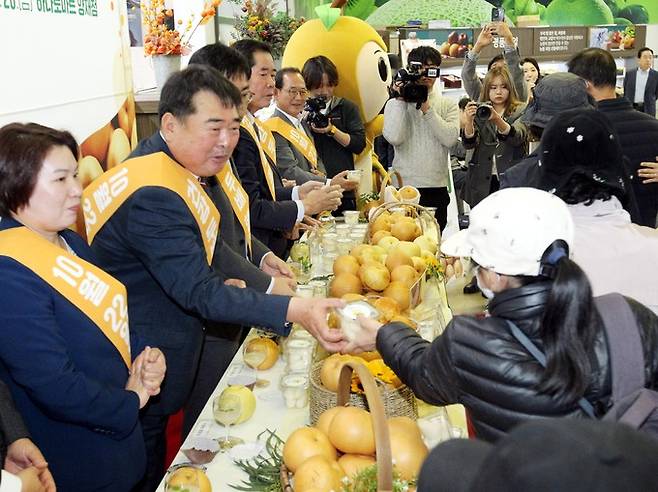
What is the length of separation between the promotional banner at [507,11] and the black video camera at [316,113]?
345 inches

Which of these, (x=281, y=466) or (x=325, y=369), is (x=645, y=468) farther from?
(x=325, y=369)

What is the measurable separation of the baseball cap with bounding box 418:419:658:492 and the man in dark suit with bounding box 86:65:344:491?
1.30m

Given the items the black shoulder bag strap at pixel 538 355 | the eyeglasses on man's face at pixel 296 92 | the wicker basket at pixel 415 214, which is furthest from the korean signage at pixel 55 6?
the black shoulder bag strap at pixel 538 355

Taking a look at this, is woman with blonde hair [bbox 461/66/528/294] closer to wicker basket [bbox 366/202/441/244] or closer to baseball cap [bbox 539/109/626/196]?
wicker basket [bbox 366/202/441/244]

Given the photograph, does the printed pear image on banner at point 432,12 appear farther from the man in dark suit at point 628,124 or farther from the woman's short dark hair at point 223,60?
the woman's short dark hair at point 223,60

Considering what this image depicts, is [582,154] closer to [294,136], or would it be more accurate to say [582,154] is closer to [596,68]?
[596,68]

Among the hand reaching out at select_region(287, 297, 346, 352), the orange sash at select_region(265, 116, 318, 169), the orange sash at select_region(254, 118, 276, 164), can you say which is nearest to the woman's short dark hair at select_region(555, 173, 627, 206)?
the hand reaching out at select_region(287, 297, 346, 352)

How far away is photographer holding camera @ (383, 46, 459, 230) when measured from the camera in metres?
4.56

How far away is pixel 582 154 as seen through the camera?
2.04 m

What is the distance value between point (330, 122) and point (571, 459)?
4215 millimetres

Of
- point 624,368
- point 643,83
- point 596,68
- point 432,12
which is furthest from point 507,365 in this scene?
point 432,12

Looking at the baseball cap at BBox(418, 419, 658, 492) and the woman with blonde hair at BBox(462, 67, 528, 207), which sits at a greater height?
the baseball cap at BBox(418, 419, 658, 492)

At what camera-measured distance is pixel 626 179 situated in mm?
2090

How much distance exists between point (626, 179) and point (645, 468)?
1.70 metres
